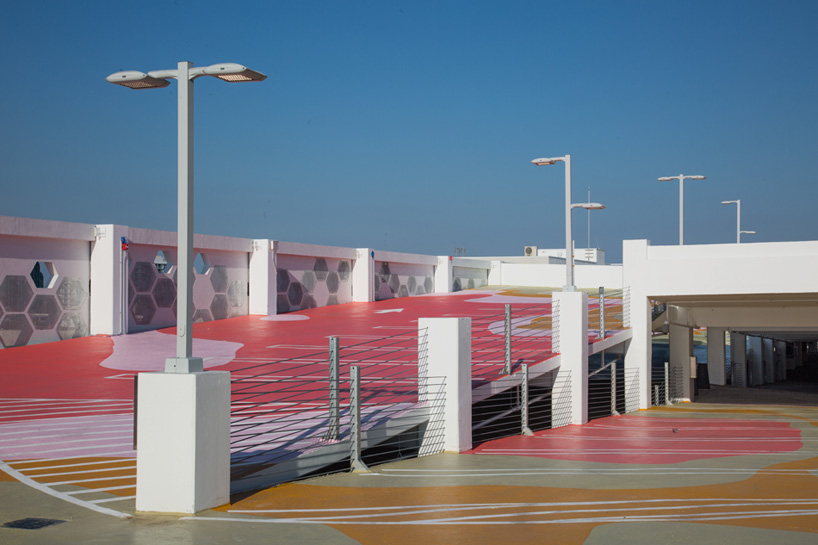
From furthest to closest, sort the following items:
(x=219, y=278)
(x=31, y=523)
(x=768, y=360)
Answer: (x=768, y=360) < (x=219, y=278) < (x=31, y=523)

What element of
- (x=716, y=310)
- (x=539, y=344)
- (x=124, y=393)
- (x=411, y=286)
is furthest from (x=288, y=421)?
(x=411, y=286)

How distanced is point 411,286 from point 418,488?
84.5ft

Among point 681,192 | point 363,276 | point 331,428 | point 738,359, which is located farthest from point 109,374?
point 738,359

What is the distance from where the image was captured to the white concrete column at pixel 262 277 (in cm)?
2480

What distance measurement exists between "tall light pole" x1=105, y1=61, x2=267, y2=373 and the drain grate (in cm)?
146

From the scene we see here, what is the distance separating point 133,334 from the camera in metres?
20.0

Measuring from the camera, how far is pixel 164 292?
21.6 meters

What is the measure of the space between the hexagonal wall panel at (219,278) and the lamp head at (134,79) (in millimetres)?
16355

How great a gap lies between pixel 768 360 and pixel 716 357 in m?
17.4

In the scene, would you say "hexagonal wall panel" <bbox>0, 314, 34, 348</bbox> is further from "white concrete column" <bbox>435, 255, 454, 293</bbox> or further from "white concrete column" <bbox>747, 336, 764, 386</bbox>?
"white concrete column" <bbox>747, 336, 764, 386</bbox>

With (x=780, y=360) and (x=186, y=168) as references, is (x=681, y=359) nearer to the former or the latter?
(x=186, y=168)

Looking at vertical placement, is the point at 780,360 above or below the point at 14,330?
below

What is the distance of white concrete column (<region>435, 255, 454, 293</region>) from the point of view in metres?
35.5

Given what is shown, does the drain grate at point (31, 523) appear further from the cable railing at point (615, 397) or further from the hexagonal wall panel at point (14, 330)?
the cable railing at point (615, 397)
